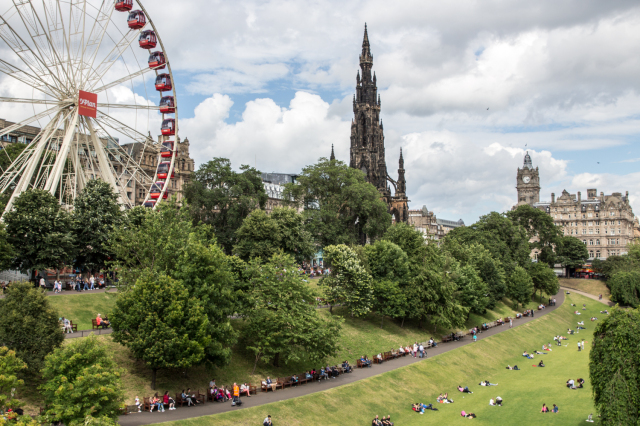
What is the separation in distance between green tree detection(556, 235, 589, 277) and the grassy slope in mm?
59970

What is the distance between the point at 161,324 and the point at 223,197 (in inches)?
1707

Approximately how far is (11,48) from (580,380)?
196 ft

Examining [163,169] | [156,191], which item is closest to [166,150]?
[163,169]

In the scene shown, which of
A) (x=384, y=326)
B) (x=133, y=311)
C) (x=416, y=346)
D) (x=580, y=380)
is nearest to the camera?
(x=133, y=311)

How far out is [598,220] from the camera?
155625mm

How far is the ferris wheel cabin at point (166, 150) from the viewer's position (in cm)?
6053

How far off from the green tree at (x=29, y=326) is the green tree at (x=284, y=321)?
50.0ft

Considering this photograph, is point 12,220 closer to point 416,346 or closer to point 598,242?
point 416,346

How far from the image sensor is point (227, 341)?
3956 centimetres

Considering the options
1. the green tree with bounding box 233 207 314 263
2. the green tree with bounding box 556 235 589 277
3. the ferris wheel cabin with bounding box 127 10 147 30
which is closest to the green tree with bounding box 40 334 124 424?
the green tree with bounding box 233 207 314 263

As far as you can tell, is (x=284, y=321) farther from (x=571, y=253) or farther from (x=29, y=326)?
(x=571, y=253)

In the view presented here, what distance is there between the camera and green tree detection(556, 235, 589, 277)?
4796 inches

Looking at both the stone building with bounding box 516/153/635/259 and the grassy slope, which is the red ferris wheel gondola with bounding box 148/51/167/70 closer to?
the grassy slope

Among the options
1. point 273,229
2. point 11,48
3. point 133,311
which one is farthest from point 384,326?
point 11,48
